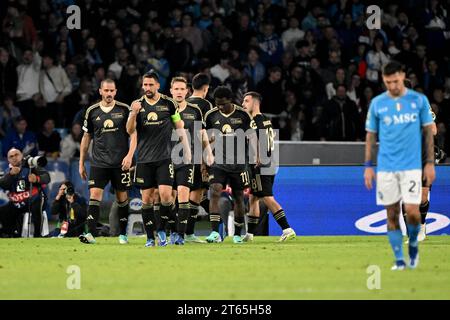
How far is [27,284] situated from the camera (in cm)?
1168

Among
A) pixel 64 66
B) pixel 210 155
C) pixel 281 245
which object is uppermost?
pixel 64 66

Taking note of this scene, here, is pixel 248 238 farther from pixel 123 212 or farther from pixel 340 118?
pixel 340 118

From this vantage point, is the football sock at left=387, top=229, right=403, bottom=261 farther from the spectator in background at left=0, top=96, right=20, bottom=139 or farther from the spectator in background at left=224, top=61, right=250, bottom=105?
the spectator in background at left=0, top=96, right=20, bottom=139

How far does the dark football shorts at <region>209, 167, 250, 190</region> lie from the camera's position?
56.9 ft

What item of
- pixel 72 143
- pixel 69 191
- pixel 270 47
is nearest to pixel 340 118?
pixel 270 47

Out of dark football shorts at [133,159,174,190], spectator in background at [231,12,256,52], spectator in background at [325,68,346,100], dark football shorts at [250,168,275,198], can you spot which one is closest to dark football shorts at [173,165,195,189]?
dark football shorts at [133,159,174,190]

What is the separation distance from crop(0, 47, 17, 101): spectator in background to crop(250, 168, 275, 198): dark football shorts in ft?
29.3

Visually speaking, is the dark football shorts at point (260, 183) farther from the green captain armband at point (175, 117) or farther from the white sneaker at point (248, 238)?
the green captain armband at point (175, 117)

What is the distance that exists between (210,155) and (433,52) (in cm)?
1300

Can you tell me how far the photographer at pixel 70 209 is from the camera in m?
20.9

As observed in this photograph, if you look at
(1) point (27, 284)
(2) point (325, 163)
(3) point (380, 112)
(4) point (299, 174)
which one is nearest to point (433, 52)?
(2) point (325, 163)

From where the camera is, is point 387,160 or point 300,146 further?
point 300,146
